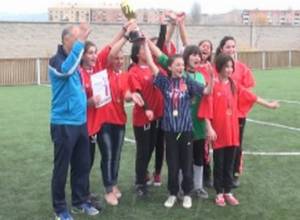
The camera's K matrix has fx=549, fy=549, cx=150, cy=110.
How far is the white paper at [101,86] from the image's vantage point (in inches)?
228

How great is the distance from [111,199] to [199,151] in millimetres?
1158

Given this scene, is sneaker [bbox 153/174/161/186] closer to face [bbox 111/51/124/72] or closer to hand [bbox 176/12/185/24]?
face [bbox 111/51/124/72]

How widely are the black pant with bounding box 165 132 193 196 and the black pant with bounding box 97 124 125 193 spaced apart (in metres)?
0.58

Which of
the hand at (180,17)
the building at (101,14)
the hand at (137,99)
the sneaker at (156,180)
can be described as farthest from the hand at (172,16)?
the building at (101,14)

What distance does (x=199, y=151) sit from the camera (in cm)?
639

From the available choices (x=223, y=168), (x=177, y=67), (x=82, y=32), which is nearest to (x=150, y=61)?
(x=177, y=67)

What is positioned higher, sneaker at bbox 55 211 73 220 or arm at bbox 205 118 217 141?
arm at bbox 205 118 217 141

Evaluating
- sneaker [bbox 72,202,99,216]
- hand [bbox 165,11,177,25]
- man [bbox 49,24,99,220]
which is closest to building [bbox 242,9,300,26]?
hand [bbox 165,11,177,25]

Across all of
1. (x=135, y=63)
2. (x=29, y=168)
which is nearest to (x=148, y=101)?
(x=135, y=63)

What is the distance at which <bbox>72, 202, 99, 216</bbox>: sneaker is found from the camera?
5.84 m

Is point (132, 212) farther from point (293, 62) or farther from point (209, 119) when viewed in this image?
point (293, 62)

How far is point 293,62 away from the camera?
34094 mm

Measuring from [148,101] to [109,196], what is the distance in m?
1.17

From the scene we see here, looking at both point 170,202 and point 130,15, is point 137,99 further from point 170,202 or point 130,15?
point 170,202
